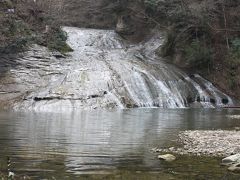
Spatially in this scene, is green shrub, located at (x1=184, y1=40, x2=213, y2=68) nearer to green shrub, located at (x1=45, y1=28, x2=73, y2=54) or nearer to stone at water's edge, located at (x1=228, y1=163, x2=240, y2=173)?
green shrub, located at (x1=45, y1=28, x2=73, y2=54)

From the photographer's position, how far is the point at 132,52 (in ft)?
135

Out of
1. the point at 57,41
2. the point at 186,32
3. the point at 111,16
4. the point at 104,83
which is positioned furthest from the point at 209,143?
the point at 111,16

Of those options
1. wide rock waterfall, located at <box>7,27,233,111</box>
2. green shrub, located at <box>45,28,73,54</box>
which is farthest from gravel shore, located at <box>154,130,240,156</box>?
green shrub, located at <box>45,28,73,54</box>

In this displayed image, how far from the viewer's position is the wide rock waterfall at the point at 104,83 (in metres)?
29.2

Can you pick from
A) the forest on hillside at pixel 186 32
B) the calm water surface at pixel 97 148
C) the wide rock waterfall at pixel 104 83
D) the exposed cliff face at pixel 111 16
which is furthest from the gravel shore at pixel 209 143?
the exposed cliff face at pixel 111 16

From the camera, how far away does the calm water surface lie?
9711mm

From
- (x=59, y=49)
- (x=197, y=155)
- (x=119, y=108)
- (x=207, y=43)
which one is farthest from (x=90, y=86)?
(x=197, y=155)

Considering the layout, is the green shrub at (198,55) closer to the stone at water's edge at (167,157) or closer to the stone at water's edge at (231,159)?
the stone at water's edge at (167,157)

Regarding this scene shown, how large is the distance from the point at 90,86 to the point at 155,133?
14673 mm

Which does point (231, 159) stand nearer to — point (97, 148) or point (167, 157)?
point (167, 157)

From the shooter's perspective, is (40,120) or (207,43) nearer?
(40,120)

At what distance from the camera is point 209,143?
1381 cm

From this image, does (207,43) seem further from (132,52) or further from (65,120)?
(65,120)

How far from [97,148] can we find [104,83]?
18483 millimetres
